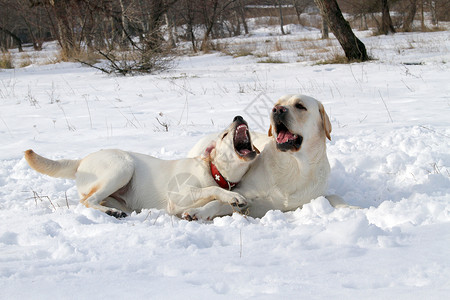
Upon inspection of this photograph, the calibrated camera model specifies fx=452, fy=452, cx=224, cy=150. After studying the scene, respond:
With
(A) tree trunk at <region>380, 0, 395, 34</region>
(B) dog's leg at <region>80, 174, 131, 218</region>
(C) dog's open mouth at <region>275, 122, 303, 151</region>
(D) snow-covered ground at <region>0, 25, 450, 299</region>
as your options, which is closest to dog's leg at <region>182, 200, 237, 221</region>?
(D) snow-covered ground at <region>0, 25, 450, 299</region>

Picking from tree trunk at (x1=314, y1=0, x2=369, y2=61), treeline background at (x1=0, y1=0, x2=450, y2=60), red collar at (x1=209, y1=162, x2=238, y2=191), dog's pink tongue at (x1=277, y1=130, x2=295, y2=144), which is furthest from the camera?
treeline background at (x1=0, y1=0, x2=450, y2=60)

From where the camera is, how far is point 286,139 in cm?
342

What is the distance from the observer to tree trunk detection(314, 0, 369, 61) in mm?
11117

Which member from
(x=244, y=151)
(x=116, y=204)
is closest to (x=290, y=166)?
(x=244, y=151)

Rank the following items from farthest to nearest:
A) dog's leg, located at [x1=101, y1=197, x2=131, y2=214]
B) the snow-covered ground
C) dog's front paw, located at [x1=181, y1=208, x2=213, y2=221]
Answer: dog's leg, located at [x1=101, y1=197, x2=131, y2=214] < dog's front paw, located at [x1=181, y1=208, x2=213, y2=221] < the snow-covered ground

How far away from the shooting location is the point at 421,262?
1.99 m

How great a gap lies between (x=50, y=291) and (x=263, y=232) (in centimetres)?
125

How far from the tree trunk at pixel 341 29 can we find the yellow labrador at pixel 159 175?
8.47 meters

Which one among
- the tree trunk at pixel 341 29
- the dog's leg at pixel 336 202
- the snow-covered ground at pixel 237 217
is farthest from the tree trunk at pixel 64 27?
the dog's leg at pixel 336 202

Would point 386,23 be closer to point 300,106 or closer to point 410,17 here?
point 410,17

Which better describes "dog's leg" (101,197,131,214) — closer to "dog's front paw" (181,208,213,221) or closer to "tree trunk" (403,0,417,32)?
"dog's front paw" (181,208,213,221)

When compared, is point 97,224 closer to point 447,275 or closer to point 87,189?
point 87,189

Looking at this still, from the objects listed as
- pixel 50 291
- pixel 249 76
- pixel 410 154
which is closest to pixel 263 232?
pixel 50 291

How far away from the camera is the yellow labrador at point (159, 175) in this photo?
3.55 m
